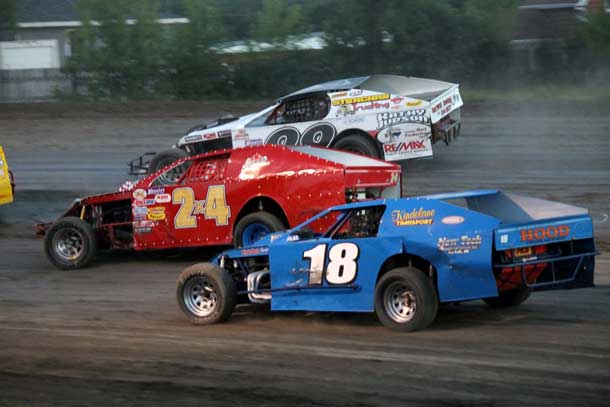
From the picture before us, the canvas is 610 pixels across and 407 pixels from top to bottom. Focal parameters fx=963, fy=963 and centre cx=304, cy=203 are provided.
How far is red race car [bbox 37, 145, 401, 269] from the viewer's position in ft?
36.7

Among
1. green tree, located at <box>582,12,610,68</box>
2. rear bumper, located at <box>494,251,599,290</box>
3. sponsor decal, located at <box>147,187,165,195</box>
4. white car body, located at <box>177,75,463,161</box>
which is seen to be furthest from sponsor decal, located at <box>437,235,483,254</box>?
green tree, located at <box>582,12,610,68</box>

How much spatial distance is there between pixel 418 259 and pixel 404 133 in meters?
7.64

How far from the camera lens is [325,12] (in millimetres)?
31047

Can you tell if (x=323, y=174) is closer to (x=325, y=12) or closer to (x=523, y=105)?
(x=523, y=105)

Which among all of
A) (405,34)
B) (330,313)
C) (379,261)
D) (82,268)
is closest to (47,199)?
(82,268)

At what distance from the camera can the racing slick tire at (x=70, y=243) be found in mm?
12469

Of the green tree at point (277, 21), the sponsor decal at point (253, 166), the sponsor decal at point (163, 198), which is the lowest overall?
the sponsor decal at point (163, 198)

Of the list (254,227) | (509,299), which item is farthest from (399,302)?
(254,227)

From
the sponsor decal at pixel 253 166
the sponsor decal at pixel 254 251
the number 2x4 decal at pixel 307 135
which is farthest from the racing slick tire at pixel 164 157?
the sponsor decal at pixel 254 251

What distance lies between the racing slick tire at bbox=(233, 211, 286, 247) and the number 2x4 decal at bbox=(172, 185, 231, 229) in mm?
272

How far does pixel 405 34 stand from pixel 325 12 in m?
3.19

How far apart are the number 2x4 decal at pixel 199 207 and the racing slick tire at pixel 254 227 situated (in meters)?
0.27

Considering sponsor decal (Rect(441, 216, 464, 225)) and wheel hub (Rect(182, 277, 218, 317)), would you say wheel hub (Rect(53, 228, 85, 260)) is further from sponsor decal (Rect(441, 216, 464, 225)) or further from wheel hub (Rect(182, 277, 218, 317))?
sponsor decal (Rect(441, 216, 464, 225))

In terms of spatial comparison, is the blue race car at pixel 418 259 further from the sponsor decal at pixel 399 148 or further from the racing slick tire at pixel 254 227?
the sponsor decal at pixel 399 148
